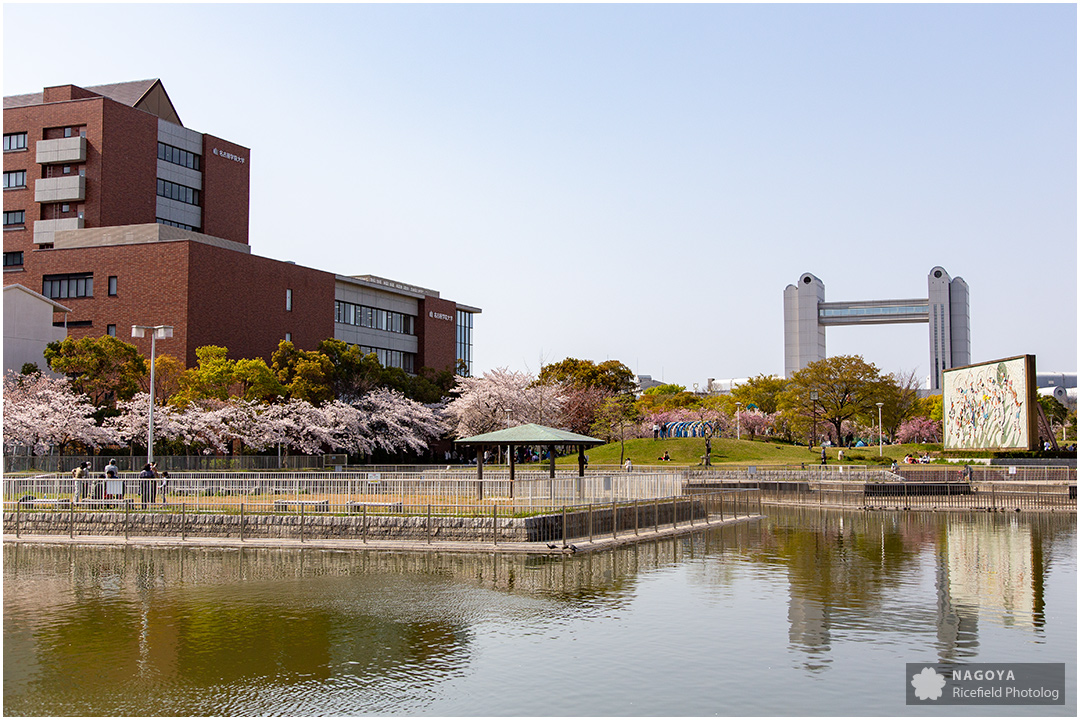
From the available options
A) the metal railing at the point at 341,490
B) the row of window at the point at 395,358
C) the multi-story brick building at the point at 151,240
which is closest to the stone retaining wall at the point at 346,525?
the metal railing at the point at 341,490

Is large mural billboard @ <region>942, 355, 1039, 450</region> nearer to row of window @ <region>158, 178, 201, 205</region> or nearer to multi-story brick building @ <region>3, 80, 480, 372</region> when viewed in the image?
multi-story brick building @ <region>3, 80, 480, 372</region>

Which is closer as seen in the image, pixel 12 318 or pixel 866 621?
pixel 866 621

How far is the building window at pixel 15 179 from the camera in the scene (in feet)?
273

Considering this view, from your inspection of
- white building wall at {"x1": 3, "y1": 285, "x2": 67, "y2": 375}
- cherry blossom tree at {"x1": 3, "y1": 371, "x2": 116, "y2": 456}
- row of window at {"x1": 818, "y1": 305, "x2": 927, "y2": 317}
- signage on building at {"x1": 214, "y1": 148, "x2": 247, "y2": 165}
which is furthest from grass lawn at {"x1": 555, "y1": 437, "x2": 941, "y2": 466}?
row of window at {"x1": 818, "y1": 305, "x2": 927, "y2": 317}

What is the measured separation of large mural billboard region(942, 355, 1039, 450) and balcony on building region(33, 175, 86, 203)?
71.4 meters

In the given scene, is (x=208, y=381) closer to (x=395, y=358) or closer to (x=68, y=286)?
(x=68, y=286)

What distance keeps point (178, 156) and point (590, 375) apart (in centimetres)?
4551

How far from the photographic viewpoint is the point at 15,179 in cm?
8356

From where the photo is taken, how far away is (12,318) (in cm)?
6391

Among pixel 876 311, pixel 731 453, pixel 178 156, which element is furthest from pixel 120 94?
pixel 876 311

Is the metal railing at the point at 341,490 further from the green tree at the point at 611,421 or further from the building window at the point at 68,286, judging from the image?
the green tree at the point at 611,421

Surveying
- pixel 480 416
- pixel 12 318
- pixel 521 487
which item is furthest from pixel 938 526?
pixel 12 318

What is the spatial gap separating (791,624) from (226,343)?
210 ft

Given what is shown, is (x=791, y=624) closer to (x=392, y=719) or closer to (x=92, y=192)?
(x=392, y=719)
